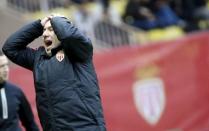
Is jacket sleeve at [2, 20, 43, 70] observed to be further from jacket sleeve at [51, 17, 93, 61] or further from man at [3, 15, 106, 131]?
jacket sleeve at [51, 17, 93, 61]

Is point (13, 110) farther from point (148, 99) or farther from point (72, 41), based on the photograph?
point (148, 99)

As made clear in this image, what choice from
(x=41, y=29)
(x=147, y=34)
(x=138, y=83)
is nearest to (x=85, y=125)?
(x=41, y=29)

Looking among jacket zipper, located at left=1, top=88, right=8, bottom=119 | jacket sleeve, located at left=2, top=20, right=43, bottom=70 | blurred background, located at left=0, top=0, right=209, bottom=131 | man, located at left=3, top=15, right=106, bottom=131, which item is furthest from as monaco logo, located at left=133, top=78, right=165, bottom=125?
man, located at left=3, top=15, right=106, bottom=131

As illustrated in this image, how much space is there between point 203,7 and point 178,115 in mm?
5414

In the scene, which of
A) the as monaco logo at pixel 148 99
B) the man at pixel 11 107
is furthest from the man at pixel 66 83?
the as monaco logo at pixel 148 99

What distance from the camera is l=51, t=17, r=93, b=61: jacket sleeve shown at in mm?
6145

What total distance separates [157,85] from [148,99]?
9.9 inches

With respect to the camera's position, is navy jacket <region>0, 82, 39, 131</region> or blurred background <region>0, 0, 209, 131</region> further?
blurred background <region>0, 0, 209, 131</region>

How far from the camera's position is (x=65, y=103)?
6133 mm

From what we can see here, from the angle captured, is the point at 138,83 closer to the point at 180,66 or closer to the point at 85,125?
the point at 180,66

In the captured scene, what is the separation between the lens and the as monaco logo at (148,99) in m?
10.7

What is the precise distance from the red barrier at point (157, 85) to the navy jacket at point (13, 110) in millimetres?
2671

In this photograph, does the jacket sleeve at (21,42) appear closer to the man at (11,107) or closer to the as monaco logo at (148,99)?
the man at (11,107)

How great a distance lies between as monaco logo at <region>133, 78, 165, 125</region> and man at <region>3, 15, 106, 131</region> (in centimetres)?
440
